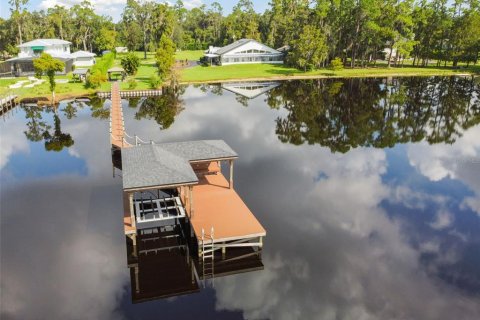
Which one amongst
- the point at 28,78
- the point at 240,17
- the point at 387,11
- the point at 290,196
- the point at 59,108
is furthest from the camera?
the point at 240,17

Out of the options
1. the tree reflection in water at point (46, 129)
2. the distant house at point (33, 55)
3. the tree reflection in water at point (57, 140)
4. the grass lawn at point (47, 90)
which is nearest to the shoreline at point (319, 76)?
the grass lawn at point (47, 90)

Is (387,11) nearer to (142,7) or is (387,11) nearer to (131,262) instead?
(142,7)

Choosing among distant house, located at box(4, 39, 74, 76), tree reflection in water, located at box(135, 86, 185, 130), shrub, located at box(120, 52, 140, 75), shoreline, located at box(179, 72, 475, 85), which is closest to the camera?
tree reflection in water, located at box(135, 86, 185, 130)

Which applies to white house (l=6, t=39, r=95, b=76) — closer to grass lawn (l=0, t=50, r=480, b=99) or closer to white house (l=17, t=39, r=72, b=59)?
white house (l=17, t=39, r=72, b=59)

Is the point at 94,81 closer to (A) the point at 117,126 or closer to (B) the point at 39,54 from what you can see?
(A) the point at 117,126

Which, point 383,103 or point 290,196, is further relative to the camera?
point 383,103

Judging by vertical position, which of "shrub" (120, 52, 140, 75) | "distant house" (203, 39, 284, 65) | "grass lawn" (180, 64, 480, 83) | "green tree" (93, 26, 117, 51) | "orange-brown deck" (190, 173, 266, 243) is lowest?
"orange-brown deck" (190, 173, 266, 243)

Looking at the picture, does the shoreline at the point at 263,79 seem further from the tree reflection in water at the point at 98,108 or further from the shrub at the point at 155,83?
the shrub at the point at 155,83

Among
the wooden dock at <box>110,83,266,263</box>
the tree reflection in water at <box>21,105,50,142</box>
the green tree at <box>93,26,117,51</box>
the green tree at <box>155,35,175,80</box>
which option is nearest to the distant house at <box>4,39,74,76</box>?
the green tree at <box>93,26,117,51</box>

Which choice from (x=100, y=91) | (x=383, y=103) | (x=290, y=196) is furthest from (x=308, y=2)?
(x=290, y=196)
